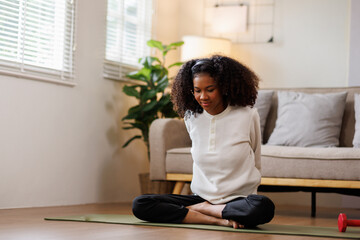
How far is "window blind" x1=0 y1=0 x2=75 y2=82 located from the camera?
10.0 ft

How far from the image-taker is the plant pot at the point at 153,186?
3.87 meters

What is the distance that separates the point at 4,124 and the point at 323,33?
8.22 feet

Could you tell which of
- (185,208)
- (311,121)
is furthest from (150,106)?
(185,208)

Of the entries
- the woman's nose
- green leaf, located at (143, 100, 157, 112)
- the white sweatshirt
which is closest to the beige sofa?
green leaf, located at (143, 100, 157, 112)

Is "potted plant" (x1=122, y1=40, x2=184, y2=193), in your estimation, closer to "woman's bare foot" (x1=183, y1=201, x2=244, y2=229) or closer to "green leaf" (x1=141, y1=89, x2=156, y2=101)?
"green leaf" (x1=141, y1=89, x2=156, y2=101)

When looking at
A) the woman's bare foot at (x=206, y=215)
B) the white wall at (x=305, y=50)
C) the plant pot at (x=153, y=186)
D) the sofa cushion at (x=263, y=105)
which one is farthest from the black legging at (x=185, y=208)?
the white wall at (x=305, y=50)

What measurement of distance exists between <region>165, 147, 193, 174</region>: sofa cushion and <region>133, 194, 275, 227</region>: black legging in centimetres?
86

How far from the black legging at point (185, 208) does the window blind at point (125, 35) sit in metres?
1.73

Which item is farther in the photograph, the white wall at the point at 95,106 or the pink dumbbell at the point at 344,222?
the white wall at the point at 95,106

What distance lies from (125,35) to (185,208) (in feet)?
7.11

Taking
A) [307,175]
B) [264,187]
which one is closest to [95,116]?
[264,187]

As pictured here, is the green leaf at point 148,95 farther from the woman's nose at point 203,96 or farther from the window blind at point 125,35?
the woman's nose at point 203,96

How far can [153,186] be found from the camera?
3.88 meters

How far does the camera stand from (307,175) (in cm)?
293
